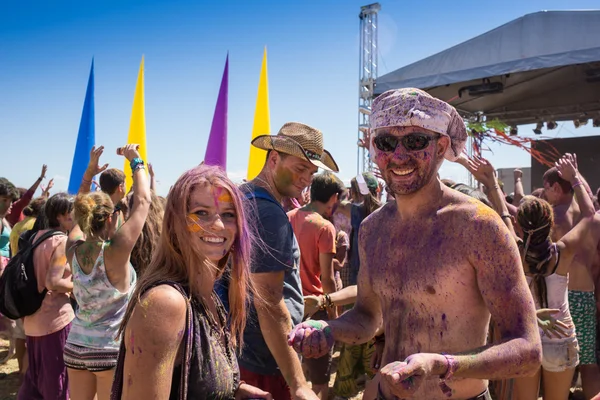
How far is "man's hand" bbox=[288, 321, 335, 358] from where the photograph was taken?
1.67 meters

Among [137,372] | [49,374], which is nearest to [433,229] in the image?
[137,372]

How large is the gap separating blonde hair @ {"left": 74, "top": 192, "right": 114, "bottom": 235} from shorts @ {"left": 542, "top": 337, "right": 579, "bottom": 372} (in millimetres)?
3325

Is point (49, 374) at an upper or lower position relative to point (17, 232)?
lower

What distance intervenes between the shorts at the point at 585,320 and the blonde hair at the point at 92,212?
3.84 meters

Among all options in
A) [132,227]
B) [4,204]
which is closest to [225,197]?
[132,227]

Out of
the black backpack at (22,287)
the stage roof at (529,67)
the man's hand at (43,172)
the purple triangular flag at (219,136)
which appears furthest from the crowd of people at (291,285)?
the purple triangular flag at (219,136)

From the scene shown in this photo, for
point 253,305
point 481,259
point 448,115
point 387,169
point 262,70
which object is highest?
point 262,70

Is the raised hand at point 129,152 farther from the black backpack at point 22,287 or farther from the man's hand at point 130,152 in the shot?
the black backpack at point 22,287

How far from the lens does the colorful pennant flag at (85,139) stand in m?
8.23

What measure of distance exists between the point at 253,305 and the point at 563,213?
136 inches

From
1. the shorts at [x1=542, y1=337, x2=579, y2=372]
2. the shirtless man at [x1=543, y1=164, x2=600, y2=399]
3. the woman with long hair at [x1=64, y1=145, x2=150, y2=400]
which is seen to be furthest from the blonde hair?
the shirtless man at [x1=543, y1=164, x2=600, y2=399]

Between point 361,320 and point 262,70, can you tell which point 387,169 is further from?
point 262,70

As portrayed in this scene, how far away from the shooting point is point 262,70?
9.99 m

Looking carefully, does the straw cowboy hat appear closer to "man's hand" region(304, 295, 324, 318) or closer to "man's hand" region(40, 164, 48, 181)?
"man's hand" region(304, 295, 324, 318)
